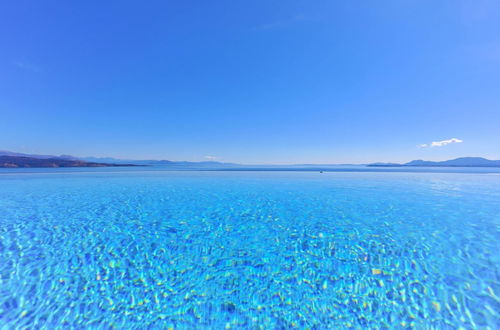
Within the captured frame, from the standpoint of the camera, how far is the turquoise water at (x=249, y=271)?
2.57 meters

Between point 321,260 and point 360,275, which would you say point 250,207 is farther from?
point 360,275

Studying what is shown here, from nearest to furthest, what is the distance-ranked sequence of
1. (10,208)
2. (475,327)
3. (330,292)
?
(475,327) < (330,292) < (10,208)

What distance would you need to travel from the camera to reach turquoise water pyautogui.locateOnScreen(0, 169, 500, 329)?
2.57 metres

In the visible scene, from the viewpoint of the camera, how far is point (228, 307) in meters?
2.75

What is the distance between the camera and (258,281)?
3.28 metres

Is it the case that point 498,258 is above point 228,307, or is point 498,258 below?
above

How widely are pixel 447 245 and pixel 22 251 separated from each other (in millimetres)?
9577

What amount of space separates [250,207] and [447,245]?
568cm

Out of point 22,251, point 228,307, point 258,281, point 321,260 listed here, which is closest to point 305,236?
point 321,260

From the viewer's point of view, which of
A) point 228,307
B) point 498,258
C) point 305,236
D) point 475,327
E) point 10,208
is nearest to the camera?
point 475,327

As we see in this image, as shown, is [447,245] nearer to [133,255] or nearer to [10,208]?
[133,255]

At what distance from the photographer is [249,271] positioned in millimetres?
3555

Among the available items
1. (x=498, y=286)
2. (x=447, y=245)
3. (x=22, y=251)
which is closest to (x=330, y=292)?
(x=498, y=286)

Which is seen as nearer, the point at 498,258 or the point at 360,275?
the point at 360,275
